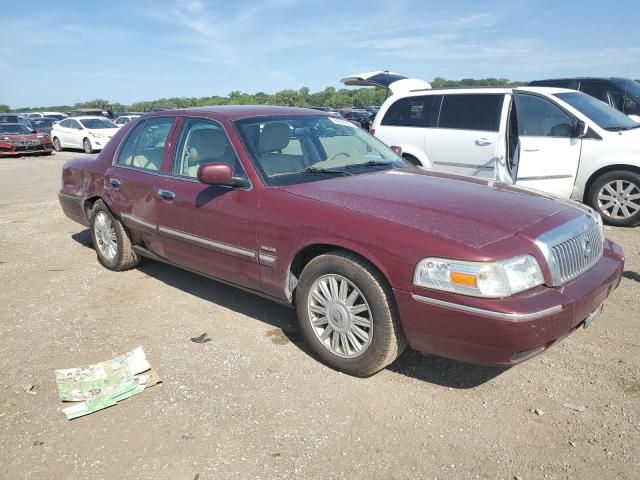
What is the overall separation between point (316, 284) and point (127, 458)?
56.6 inches

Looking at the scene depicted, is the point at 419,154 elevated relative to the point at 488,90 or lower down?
lower down

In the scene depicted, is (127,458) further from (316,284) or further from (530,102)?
(530,102)

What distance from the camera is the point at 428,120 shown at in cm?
773

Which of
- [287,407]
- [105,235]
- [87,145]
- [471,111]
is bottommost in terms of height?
[87,145]

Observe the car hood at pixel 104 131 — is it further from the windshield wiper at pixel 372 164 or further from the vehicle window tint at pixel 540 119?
the windshield wiper at pixel 372 164

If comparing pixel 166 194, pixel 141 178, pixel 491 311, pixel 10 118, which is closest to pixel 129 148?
pixel 141 178

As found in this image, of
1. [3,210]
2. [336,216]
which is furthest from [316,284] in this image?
[3,210]

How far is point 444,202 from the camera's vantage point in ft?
10.8

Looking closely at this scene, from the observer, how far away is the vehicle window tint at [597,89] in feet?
35.1

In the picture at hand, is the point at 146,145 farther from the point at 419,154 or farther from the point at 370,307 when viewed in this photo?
the point at 419,154

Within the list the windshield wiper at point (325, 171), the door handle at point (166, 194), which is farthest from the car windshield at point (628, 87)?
the door handle at point (166, 194)

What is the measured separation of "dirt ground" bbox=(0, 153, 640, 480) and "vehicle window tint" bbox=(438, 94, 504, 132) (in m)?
3.15

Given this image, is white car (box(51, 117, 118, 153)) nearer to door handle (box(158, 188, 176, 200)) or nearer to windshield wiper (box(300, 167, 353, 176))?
door handle (box(158, 188, 176, 200))

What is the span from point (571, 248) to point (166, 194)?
306cm
